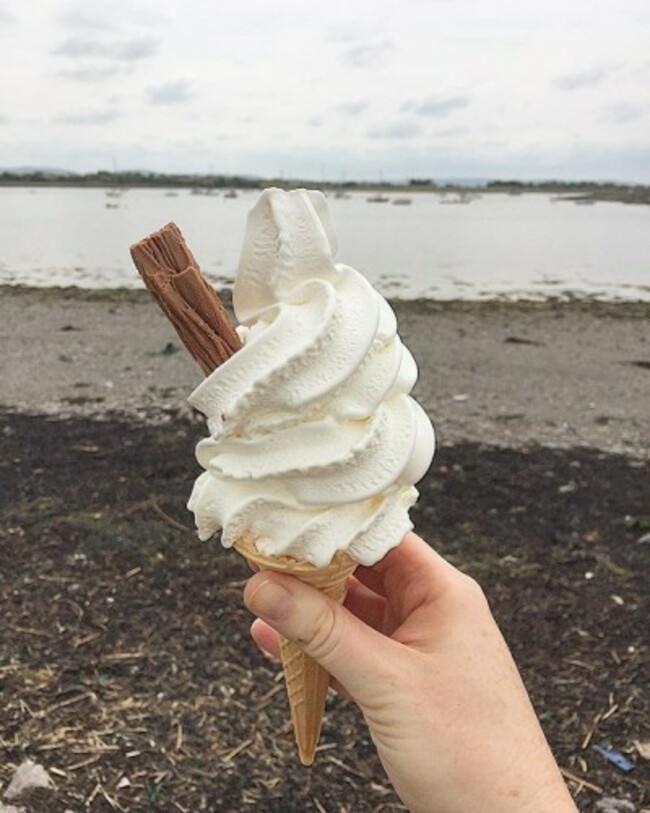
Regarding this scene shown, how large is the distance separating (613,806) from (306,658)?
6.39 feet

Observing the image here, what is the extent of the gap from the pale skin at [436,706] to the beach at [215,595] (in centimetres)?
174

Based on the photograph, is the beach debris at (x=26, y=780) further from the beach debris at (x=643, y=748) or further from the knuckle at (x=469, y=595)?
the beach debris at (x=643, y=748)

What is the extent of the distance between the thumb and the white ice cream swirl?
0.14 metres

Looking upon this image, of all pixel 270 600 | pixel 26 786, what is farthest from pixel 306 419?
pixel 26 786

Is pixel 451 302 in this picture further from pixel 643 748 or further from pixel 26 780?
pixel 26 780

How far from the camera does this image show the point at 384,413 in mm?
2713

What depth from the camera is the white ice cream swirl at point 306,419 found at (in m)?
2.57

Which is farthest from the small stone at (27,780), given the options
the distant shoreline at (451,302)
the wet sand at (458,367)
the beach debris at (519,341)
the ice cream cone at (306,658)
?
the distant shoreline at (451,302)

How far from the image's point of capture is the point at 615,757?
434cm

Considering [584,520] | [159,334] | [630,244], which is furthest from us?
[630,244]

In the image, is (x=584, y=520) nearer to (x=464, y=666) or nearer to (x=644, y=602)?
(x=644, y=602)

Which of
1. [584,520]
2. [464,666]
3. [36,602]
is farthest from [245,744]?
→ [584,520]

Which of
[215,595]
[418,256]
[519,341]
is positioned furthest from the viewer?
[418,256]

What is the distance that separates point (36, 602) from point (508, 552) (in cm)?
321
